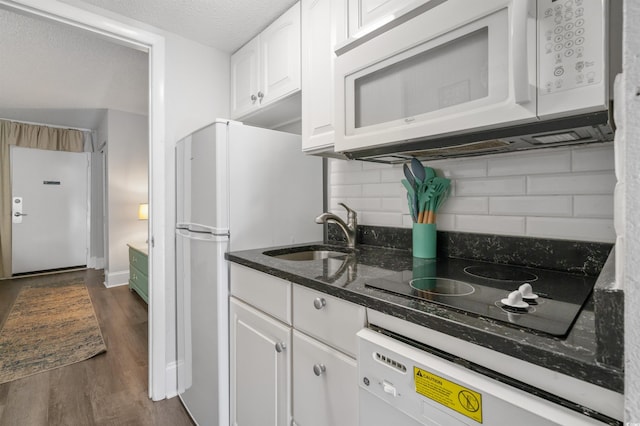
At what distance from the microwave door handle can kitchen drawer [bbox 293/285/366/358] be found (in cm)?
69

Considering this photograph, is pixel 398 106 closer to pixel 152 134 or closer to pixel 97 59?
pixel 152 134

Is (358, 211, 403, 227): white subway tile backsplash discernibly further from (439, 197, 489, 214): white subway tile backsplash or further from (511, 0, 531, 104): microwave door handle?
(511, 0, 531, 104): microwave door handle

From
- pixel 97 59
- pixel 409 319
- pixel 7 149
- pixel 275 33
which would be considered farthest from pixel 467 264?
pixel 7 149

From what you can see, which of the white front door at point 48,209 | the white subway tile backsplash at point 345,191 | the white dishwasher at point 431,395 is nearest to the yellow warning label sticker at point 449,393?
the white dishwasher at point 431,395

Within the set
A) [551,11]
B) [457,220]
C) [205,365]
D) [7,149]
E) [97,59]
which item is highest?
[97,59]

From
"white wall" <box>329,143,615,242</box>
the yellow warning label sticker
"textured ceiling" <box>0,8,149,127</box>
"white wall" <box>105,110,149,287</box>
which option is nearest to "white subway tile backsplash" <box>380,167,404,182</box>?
"white wall" <box>329,143,615,242</box>

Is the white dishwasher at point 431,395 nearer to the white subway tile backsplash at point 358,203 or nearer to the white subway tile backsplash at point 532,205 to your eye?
the white subway tile backsplash at point 532,205

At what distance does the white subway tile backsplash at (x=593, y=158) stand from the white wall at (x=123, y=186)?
16.7ft

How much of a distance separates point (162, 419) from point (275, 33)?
229 centimetres

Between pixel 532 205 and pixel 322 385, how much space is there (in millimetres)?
963

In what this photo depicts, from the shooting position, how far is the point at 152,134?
201 cm

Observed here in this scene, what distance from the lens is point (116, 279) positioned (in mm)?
4527

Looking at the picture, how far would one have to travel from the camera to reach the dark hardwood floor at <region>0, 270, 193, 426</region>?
69.6 inches

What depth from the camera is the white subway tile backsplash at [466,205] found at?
4.19 ft
